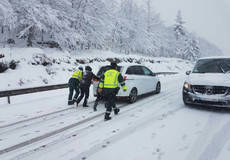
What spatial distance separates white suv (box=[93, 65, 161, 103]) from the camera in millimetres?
7225

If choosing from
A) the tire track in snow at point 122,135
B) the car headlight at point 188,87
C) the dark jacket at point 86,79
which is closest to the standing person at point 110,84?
the tire track in snow at point 122,135

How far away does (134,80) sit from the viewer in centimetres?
752

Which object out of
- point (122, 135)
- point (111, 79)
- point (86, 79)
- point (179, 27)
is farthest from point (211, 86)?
point (179, 27)

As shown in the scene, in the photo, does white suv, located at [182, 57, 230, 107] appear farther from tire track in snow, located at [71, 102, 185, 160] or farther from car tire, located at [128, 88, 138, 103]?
car tire, located at [128, 88, 138, 103]

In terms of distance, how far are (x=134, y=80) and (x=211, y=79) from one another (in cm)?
309

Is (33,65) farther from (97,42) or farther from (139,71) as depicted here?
(97,42)

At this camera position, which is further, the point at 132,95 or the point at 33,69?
the point at 33,69

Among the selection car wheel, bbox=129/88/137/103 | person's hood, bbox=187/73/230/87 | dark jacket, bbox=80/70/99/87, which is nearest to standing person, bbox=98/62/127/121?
dark jacket, bbox=80/70/99/87

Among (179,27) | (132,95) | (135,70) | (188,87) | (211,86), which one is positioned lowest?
(132,95)

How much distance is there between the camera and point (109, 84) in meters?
5.41

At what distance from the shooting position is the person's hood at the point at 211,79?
18.5ft

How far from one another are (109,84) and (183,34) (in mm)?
57142

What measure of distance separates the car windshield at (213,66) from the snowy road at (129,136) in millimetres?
1660

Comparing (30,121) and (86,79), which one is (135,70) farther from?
(30,121)
